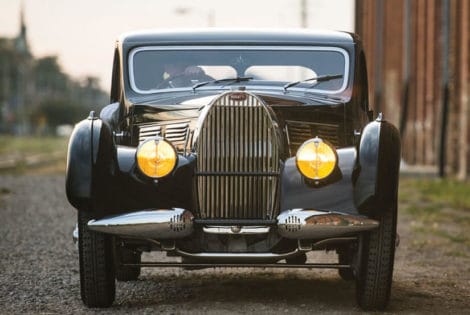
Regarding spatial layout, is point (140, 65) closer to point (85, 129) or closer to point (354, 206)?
point (85, 129)

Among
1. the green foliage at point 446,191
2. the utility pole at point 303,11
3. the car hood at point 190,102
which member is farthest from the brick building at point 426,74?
the car hood at point 190,102

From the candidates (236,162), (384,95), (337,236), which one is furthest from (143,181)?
(384,95)

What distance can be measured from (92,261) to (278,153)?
1.29m

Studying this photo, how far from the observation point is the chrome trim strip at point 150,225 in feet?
18.8

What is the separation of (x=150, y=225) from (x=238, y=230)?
0.53m

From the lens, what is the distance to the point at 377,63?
29.5 meters

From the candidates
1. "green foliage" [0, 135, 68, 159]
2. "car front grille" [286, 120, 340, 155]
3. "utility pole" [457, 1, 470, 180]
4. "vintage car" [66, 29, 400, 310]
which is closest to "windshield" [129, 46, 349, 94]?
"car front grille" [286, 120, 340, 155]

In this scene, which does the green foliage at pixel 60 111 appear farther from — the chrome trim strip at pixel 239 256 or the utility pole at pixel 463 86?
the chrome trim strip at pixel 239 256

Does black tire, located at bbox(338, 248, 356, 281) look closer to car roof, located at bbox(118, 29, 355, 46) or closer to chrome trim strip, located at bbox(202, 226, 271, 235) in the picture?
chrome trim strip, located at bbox(202, 226, 271, 235)

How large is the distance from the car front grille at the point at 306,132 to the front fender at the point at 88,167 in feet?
3.88

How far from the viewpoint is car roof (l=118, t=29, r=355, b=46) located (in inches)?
281

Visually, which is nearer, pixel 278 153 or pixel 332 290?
pixel 278 153

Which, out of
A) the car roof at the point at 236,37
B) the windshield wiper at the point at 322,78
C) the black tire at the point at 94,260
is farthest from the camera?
the car roof at the point at 236,37

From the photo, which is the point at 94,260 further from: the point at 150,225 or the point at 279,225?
the point at 279,225
